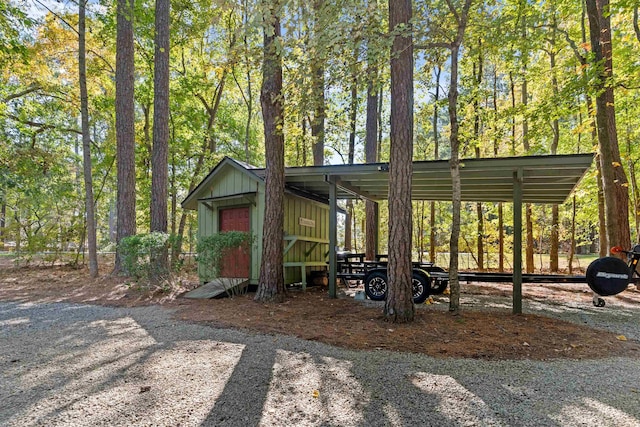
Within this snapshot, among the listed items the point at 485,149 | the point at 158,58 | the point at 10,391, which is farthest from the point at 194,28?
the point at 10,391

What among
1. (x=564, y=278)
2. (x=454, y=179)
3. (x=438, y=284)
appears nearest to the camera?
(x=454, y=179)

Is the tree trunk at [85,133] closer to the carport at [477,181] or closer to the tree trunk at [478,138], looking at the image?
the carport at [477,181]

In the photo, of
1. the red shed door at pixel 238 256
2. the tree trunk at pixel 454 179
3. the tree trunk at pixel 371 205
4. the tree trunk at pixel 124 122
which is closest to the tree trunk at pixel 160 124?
the tree trunk at pixel 124 122

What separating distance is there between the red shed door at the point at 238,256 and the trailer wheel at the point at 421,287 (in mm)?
3688

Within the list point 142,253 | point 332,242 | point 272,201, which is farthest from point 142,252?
point 332,242

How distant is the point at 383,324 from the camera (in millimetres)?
4734

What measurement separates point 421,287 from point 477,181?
2.41 meters

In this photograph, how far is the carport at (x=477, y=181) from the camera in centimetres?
564

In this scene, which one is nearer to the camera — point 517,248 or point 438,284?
point 517,248

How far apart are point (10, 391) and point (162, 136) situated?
23.6ft

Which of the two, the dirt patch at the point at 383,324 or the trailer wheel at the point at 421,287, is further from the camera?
the trailer wheel at the point at 421,287

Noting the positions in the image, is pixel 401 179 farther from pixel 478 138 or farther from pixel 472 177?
pixel 478 138

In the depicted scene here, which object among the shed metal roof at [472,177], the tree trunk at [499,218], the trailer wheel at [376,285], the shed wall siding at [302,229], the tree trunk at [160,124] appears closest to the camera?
the shed metal roof at [472,177]

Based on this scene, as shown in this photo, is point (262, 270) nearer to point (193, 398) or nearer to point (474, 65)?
point (193, 398)
